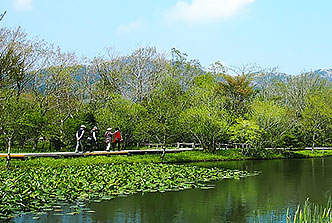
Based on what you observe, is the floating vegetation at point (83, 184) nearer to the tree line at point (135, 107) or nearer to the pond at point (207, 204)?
the pond at point (207, 204)

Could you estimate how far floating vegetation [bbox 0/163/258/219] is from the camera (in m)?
11.5

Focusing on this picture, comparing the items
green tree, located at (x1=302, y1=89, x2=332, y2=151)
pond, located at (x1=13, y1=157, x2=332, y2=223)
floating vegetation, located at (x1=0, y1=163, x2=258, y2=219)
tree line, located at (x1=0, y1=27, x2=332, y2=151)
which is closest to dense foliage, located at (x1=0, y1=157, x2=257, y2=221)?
floating vegetation, located at (x1=0, y1=163, x2=258, y2=219)

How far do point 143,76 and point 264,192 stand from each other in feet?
78.3

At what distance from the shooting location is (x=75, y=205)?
11.7 meters

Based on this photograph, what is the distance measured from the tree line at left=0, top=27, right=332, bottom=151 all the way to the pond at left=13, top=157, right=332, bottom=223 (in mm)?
10247

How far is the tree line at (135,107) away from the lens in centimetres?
2622

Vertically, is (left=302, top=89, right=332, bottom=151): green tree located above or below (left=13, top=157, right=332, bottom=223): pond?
above

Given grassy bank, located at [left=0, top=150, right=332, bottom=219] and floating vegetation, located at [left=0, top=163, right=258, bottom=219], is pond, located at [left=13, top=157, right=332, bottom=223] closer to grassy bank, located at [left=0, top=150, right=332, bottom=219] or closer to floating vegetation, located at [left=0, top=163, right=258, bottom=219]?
floating vegetation, located at [left=0, top=163, right=258, bottom=219]

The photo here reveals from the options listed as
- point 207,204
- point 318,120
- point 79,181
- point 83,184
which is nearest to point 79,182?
point 79,181

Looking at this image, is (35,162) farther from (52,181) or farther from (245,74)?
(245,74)

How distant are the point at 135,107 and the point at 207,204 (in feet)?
54.7

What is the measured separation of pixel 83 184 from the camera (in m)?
14.3

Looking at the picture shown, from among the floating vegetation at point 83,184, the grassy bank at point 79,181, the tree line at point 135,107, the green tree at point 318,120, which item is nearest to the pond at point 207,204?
the floating vegetation at point 83,184

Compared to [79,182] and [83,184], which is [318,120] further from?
[83,184]
